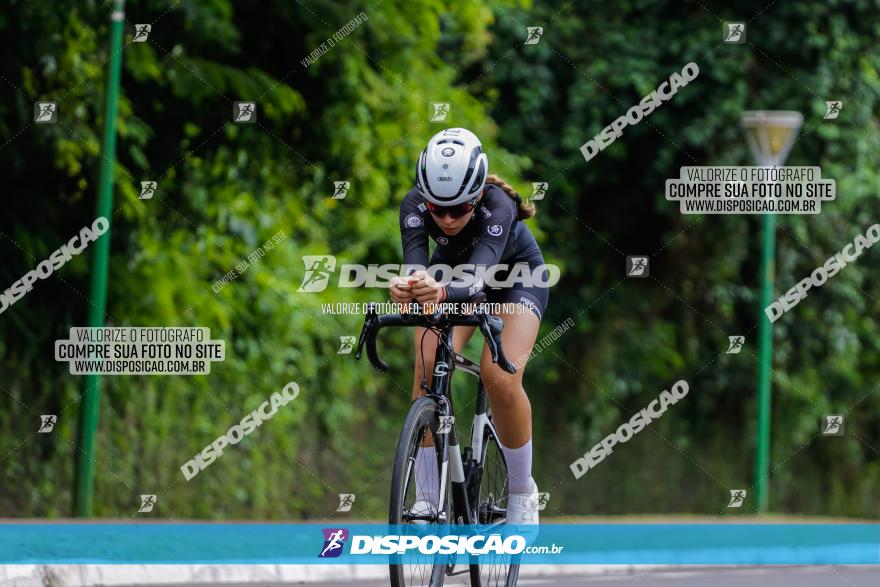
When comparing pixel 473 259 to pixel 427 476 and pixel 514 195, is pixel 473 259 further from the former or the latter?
pixel 427 476

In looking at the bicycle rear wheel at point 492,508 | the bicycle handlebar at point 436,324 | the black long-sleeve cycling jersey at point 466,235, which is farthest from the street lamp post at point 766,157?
the bicycle handlebar at point 436,324

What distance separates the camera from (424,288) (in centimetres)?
610

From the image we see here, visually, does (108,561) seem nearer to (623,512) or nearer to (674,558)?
(674,558)

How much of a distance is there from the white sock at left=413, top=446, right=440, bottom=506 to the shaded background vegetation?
7188mm

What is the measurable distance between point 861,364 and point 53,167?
14195 millimetres

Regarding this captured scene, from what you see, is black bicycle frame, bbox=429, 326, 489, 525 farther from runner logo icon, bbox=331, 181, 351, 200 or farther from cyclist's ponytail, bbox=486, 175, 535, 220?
runner logo icon, bbox=331, 181, 351, 200

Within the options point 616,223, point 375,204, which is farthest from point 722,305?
point 375,204

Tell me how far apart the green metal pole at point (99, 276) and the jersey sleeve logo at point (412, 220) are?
521 centimetres

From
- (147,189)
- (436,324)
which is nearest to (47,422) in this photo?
(147,189)

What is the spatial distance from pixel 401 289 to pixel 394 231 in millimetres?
11233

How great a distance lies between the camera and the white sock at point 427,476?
20.8 feet

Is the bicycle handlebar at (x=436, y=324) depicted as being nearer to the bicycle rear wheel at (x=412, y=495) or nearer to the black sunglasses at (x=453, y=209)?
the bicycle rear wheel at (x=412, y=495)

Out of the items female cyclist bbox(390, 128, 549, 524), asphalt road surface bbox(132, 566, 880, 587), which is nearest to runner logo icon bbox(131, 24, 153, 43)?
asphalt road surface bbox(132, 566, 880, 587)

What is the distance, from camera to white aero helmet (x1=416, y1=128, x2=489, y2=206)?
643cm
